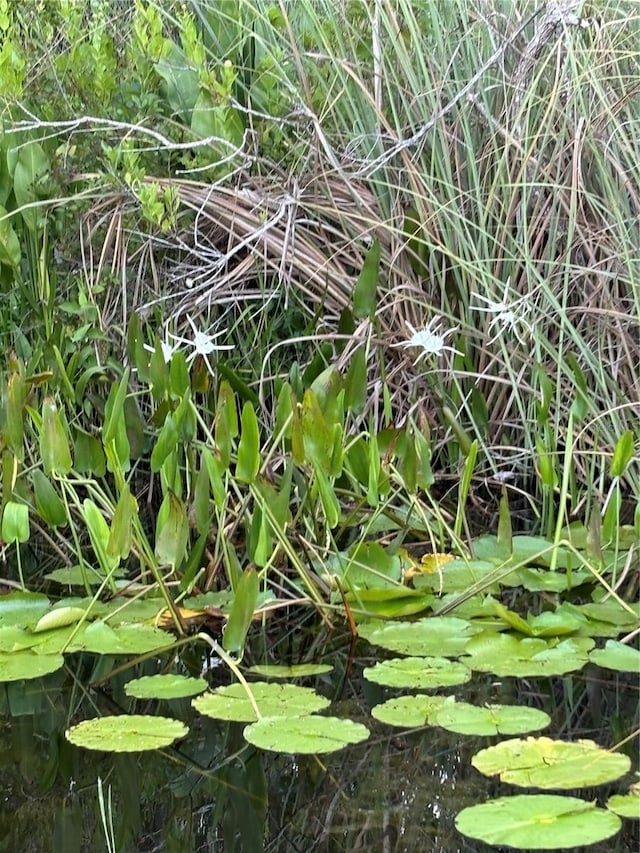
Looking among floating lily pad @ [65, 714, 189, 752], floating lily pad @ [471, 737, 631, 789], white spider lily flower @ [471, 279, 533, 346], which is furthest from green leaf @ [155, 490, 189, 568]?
white spider lily flower @ [471, 279, 533, 346]

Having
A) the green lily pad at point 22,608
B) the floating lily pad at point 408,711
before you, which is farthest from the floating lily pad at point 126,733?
the green lily pad at point 22,608

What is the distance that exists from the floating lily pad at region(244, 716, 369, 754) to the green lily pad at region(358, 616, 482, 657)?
0.24 metres

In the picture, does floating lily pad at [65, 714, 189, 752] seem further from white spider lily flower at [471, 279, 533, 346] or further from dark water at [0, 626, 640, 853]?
white spider lily flower at [471, 279, 533, 346]

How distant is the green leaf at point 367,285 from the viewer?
1977 millimetres

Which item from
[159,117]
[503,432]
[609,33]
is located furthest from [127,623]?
[609,33]

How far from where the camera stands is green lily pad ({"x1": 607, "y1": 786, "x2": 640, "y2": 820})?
3.69ft

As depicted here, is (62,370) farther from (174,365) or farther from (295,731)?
(295,731)

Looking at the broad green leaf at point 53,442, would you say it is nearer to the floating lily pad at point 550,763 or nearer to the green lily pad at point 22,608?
the green lily pad at point 22,608

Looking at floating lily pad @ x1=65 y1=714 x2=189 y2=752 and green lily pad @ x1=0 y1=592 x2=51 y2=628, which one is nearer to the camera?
floating lily pad @ x1=65 y1=714 x2=189 y2=752

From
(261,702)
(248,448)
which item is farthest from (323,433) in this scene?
(261,702)

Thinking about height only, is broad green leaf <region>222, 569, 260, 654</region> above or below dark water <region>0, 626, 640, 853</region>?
above

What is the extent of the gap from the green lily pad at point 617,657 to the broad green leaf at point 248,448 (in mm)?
527

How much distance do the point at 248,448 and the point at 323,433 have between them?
11cm

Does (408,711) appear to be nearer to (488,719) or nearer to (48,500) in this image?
(488,719)
